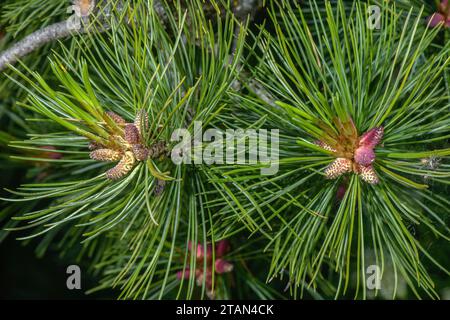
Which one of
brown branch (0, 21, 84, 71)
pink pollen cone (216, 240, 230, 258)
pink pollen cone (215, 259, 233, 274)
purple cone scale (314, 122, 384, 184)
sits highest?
brown branch (0, 21, 84, 71)

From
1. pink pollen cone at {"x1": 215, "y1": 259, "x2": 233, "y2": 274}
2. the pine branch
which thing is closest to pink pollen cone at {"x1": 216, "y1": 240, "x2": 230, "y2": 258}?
pink pollen cone at {"x1": 215, "y1": 259, "x2": 233, "y2": 274}

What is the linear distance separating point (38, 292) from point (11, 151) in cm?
61

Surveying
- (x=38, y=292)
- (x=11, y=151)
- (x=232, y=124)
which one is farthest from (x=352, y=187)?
(x=38, y=292)

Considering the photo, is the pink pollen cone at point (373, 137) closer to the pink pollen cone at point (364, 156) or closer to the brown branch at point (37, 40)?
the pink pollen cone at point (364, 156)

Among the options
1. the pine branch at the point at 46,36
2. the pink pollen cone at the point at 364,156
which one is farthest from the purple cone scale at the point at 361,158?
the pine branch at the point at 46,36

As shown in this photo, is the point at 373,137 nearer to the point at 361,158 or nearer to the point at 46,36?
the point at 361,158

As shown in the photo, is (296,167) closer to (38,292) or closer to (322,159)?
(322,159)

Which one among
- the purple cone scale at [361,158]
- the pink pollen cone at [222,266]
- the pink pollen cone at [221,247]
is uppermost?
the purple cone scale at [361,158]

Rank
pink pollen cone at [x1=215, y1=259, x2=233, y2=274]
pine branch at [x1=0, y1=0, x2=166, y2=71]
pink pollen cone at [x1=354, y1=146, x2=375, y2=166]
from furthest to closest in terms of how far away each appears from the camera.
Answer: pink pollen cone at [x1=215, y1=259, x2=233, y2=274] < pine branch at [x1=0, y1=0, x2=166, y2=71] < pink pollen cone at [x1=354, y1=146, x2=375, y2=166]

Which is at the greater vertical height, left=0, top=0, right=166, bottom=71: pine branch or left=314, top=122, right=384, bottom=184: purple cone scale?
left=0, top=0, right=166, bottom=71: pine branch

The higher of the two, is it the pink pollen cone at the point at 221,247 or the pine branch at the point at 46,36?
the pine branch at the point at 46,36

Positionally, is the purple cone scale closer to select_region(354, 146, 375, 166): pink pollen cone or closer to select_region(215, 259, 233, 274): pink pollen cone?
select_region(354, 146, 375, 166): pink pollen cone

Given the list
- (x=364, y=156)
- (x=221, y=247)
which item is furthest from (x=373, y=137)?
(x=221, y=247)

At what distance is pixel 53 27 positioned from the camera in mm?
779
